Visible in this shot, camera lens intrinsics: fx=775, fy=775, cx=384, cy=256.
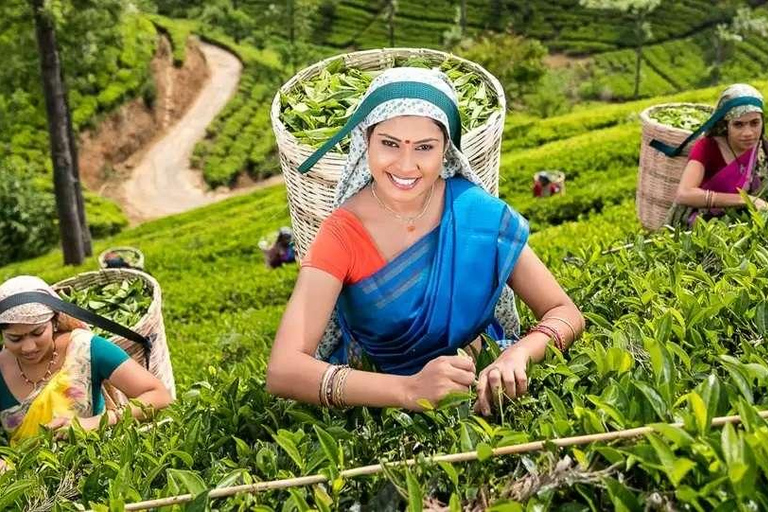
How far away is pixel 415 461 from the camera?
1627mm

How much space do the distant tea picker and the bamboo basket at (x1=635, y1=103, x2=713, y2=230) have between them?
2.33ft

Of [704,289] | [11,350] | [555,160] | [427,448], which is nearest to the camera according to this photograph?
[427,448]

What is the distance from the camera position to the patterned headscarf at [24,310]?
325 cm

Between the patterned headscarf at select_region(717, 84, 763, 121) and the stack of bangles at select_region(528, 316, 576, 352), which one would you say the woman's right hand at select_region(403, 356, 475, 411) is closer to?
the stack of bangles at select_region(528, 316, 576, 352)

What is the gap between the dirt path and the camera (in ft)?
85.7

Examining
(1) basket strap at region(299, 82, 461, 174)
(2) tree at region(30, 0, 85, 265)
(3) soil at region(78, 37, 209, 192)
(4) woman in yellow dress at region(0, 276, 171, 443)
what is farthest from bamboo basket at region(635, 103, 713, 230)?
(3) soil at region(78, 37, 209, 192)

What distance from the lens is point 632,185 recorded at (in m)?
9.42

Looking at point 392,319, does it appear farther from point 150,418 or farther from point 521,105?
point 521,105

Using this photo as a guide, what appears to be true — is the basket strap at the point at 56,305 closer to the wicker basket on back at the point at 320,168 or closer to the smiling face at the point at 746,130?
the wicker basket on back at the point at 320,168

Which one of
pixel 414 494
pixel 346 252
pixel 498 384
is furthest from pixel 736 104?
pixel 414 494

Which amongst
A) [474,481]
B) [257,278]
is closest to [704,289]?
[474,481]

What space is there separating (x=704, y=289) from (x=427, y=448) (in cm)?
103

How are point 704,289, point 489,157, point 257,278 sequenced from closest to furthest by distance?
point 704,289
point 489,157
point 257,278

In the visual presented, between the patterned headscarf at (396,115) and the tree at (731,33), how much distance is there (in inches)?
1344
